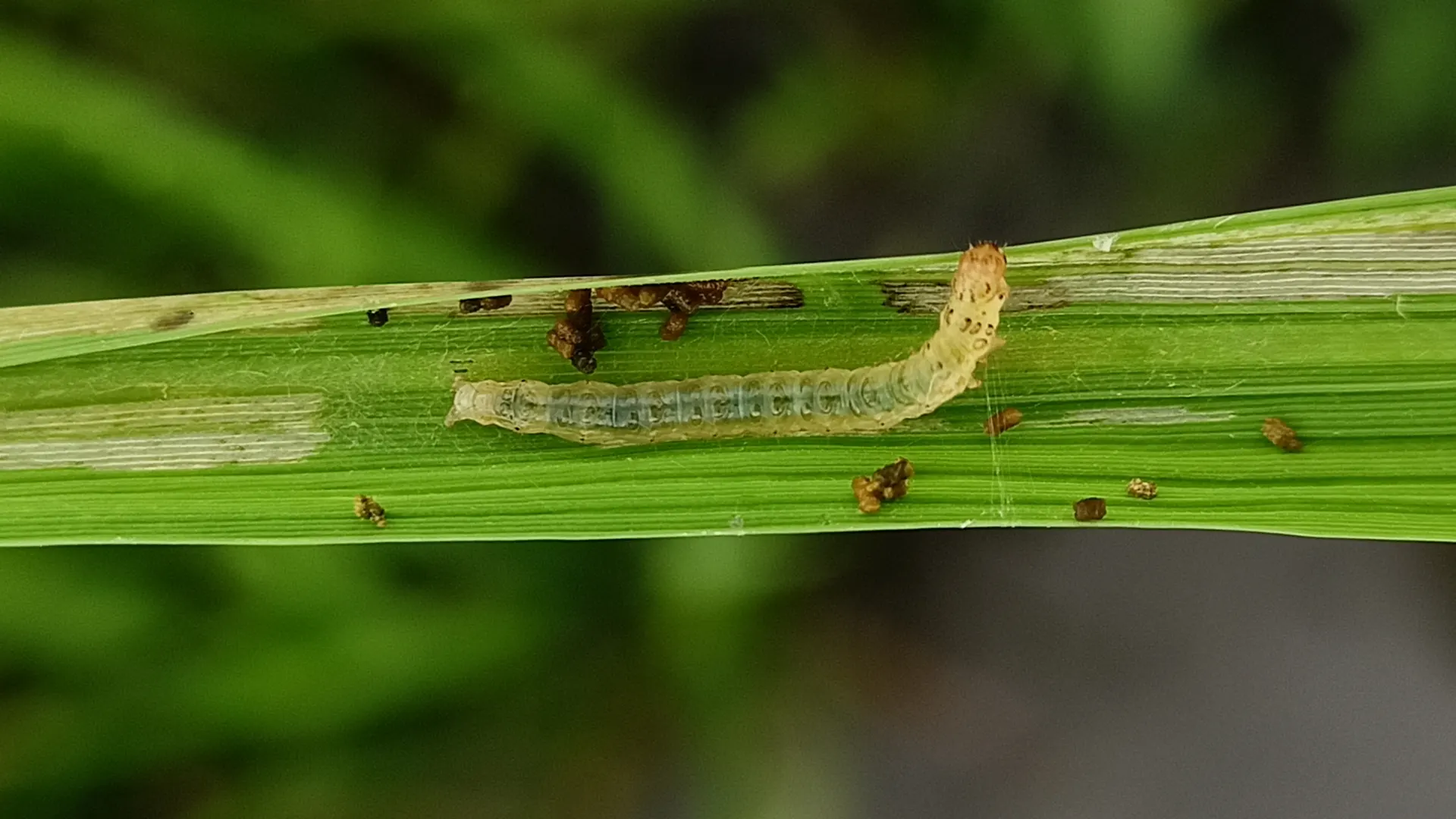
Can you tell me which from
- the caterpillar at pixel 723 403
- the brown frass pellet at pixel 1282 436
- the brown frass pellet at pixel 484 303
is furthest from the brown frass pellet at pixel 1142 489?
the brown frass pellet at pixel 484 303

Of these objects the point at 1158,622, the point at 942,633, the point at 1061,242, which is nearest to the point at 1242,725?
the point at 1158,622

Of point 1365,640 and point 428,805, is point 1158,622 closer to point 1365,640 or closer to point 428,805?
point 1365,640

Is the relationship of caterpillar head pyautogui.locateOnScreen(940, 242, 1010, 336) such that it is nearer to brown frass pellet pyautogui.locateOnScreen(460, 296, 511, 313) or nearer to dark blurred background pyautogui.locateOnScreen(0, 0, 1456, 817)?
brown frass pellet pyautogui.locateOnScreen(460, 296, 511, 313)

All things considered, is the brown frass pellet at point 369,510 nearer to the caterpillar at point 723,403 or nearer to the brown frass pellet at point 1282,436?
the caterpillar at point 723,403

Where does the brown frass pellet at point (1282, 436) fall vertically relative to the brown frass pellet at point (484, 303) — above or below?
below

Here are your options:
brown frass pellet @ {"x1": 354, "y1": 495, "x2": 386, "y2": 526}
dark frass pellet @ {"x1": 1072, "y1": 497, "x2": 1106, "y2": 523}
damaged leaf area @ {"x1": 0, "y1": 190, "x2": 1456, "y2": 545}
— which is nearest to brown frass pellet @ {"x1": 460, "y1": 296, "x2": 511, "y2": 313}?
damaged leaf area @ {"x1": 0, "y1": 190, "x2": 1456, "y2": 545}

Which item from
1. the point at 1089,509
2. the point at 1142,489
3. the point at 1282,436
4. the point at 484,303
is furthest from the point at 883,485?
the point at 484,303
